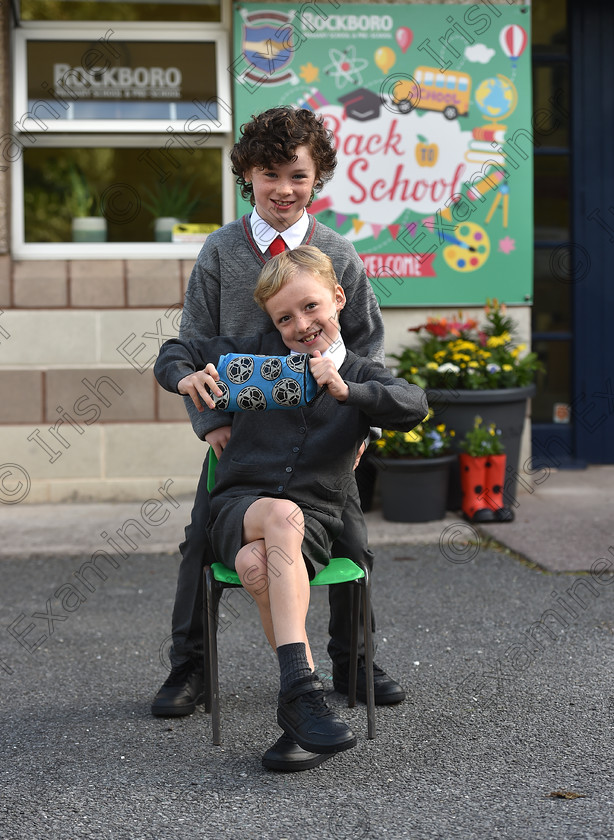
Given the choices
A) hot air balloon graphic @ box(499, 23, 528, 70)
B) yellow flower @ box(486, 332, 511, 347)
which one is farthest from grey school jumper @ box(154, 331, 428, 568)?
hot air balloon graphic @ box(499, 23, 528, 70)

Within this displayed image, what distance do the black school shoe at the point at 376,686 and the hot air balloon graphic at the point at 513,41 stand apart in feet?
14.4

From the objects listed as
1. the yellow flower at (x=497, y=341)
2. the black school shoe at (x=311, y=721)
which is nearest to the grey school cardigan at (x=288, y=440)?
the black school shoe at (x=311, y=721)

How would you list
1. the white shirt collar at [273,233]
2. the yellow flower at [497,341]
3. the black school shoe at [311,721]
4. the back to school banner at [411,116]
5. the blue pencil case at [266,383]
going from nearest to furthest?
1. the black school shoe at [311,721]
2. the blue pencil case at [266,383]
3. the white shirt collar at [273,233]
4. the yellow flower at [497,341]
5. the back to school banner at [411,116]

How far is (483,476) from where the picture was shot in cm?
580

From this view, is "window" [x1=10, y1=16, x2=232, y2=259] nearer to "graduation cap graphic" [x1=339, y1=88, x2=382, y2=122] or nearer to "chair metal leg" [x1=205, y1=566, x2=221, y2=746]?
"graduation cap graphic" [x1=339, y1=88, x2=382, y2=122]

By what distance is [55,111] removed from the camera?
21.0 ft

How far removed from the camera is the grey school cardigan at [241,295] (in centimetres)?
306

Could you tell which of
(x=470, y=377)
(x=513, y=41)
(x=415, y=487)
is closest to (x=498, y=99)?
(x=513, y=41)

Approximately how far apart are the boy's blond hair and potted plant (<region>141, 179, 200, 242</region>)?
12.5ft

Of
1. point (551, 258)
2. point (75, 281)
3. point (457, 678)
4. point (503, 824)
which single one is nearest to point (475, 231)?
point (551, 258)

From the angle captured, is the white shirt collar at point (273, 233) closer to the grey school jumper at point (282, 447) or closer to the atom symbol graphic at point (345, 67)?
the grey school jumper at point (282, 447)

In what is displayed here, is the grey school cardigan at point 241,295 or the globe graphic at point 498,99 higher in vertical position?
the globe graphic at point 498,99

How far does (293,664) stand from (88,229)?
4416mm

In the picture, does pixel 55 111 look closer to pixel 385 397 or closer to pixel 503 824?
pixel 385 397
